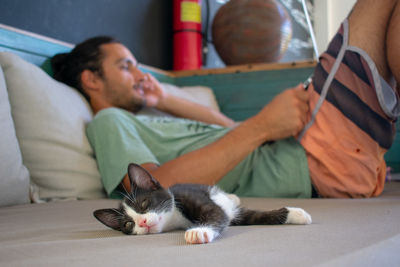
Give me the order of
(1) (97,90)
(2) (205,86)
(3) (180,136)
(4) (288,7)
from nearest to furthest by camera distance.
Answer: (3) (180,136), (1) (97,90), (2) (205,86), (4) (288,7)

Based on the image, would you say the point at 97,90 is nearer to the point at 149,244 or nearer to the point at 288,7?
the point at 149,244

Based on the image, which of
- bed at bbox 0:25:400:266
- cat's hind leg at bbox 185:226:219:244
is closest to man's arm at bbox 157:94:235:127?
bed at bbox 0:25:400:266

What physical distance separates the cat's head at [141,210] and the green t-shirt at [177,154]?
0.42 meters

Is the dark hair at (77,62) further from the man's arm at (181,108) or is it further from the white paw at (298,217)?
the white paw at (298,217)

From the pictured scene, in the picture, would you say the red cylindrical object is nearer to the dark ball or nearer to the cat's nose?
the dark ball

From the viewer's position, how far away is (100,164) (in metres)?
1.40

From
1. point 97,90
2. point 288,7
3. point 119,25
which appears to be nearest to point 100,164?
point 97,90

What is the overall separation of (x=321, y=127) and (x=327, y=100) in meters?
0.09

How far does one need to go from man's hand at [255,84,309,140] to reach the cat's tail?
1.74 ft

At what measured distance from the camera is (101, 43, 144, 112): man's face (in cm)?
180

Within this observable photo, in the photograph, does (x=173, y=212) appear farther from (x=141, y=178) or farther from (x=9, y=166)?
(x=9, y=166)

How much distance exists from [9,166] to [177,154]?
1.95ft

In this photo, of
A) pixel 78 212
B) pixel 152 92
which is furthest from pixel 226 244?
pixel 152 92

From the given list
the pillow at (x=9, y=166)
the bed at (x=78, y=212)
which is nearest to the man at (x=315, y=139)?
the bed at (x=78, y=212)
